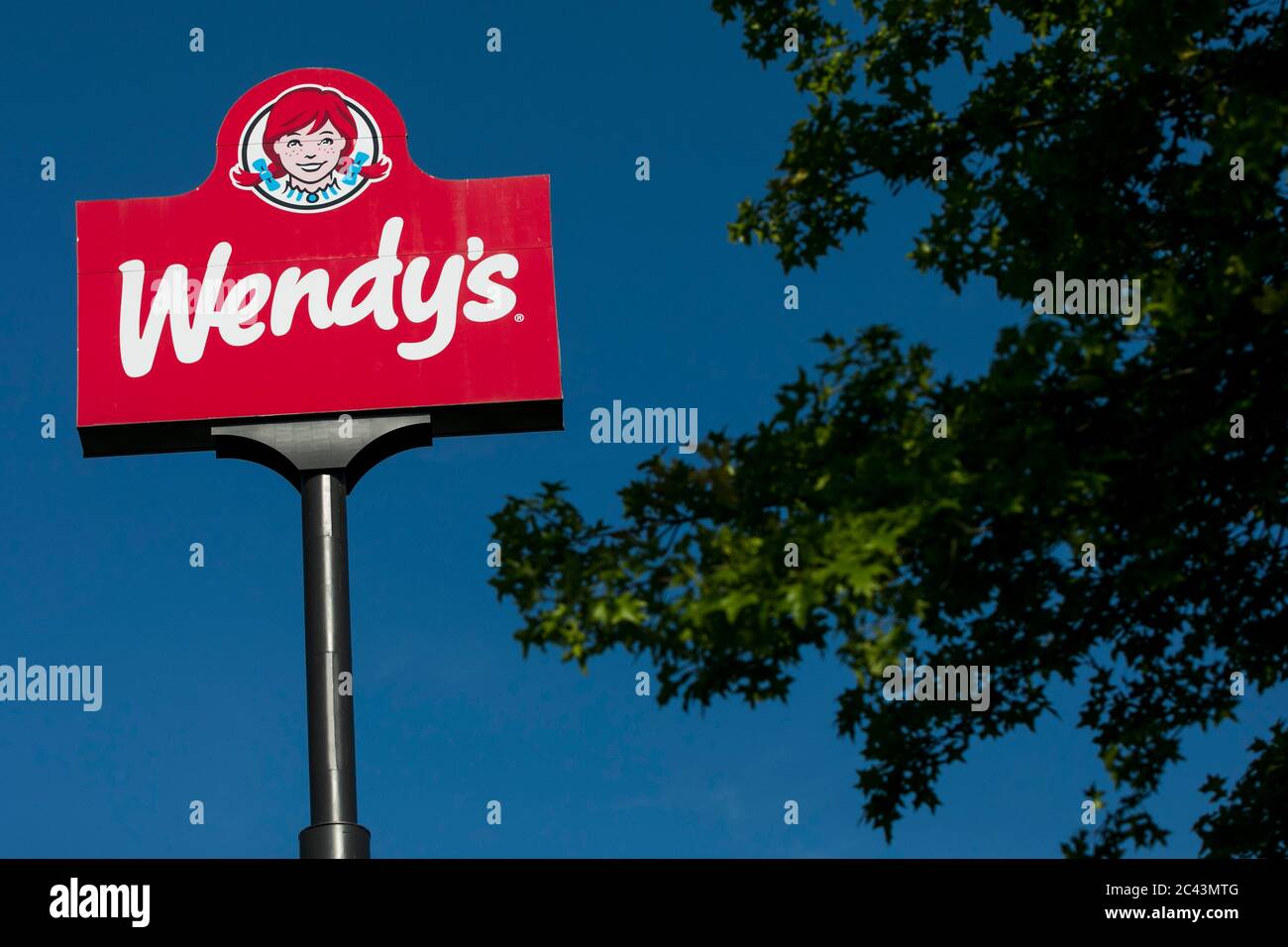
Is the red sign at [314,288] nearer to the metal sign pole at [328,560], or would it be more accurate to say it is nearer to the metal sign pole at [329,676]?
the metal sign pole at [328,560]

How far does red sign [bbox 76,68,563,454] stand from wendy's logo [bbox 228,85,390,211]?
2 centimetres

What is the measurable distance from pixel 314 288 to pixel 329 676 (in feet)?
14.0

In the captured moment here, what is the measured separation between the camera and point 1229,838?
11109 mm

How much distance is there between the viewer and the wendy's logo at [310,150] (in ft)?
57.1

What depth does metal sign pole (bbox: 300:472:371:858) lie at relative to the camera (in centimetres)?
1434

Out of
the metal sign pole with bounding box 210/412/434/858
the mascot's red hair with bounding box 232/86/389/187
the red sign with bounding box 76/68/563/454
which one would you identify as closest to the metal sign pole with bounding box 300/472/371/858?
the metal sign pole with bounding box 210/412/434/858

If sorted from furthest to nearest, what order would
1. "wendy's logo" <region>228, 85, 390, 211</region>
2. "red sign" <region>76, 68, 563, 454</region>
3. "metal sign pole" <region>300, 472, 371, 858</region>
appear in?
"wendy's logo" <region>228, 85, 390, 211</region> → "red sign" <region>76, 68, 563, 454</region> → "metal sign pole" <region>300, 472, 371, 858</region>

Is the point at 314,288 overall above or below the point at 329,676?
above

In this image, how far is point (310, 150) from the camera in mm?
17609

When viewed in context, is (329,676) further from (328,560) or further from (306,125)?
(306,125)

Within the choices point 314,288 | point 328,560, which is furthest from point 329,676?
point 314,288

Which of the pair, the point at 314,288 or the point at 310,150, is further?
the point at 310,150

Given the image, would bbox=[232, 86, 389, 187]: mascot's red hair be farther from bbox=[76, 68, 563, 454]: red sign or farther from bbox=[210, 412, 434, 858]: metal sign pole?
bbox=[210, 412, 434, 858]: metal sign pole
